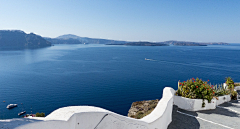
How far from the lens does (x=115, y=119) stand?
496 centimetres

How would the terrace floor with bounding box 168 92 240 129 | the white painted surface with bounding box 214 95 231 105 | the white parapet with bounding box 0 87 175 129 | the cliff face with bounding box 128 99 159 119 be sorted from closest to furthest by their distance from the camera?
the white parapet with bounding box 0 87 175 129 < the terrace floor with bounding box 168 92 240 129 < the white painted surface with bounding box 214 95 231 105 < the cliff face with bounding box 128 99 159 119

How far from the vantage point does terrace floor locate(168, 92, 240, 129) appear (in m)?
6.96

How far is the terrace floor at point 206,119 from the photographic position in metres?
6.96

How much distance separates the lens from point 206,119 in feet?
25.2

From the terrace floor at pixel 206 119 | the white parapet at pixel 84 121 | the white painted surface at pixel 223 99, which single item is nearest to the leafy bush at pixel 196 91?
the terrace floor at pixel 206 119

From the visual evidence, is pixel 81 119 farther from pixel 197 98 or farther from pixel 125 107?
pixel 125 107

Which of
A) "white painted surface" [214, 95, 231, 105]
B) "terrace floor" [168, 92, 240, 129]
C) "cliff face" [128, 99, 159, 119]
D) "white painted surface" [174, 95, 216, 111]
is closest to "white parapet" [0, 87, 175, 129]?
"terrace floor" [168, 92, 240, 129]

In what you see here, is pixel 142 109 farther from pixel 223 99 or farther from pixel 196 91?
pixel 196 91

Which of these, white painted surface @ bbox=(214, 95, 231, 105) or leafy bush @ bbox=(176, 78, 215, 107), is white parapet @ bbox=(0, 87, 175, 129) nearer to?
leafy bush @ bbox=(176, 78, 215, 107)

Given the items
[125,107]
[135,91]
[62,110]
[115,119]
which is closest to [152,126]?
[115,119]

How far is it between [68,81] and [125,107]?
857 inches

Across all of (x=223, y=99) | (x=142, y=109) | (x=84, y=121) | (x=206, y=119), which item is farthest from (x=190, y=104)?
(x=142, y=109)

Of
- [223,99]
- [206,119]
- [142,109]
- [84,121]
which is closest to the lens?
[84,121]

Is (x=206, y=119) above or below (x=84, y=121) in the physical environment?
below
